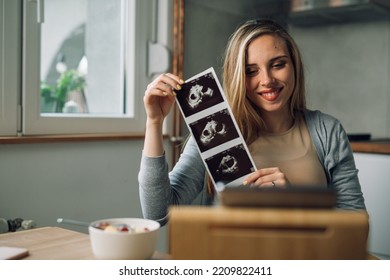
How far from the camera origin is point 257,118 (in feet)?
4.28

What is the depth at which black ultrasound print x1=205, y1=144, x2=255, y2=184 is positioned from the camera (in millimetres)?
1042

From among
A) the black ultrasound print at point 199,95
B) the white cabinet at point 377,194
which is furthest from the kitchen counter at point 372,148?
the black ultrasound print at point 199,95

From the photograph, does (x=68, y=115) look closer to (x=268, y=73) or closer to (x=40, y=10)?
(x=40, y=10)

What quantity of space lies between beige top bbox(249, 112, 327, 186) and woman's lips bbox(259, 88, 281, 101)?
0.40ft

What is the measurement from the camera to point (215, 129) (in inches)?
40.4

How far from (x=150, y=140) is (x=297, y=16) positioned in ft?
4.73

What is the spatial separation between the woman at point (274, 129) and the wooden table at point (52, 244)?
1.00 ft

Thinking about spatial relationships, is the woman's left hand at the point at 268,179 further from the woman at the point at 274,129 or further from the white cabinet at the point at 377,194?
the white cabinet at the point at 377,194

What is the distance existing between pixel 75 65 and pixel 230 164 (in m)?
0.96

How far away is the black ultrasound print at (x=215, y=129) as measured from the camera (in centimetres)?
102

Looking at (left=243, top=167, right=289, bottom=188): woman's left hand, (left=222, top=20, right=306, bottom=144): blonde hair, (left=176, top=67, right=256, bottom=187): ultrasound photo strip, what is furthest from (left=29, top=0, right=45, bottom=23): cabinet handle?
(left=243, top=167, right=289, bottom=188): woman's left hand

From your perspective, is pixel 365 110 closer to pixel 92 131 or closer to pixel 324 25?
pixel 324 25
